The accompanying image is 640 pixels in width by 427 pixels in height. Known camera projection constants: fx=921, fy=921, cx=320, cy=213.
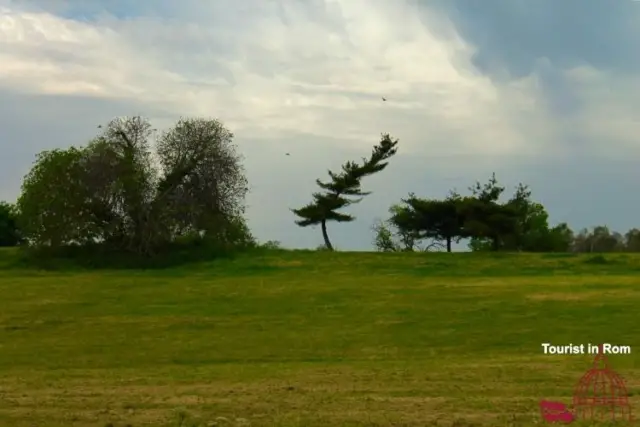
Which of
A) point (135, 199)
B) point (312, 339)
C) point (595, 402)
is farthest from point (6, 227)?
point (595, 402)

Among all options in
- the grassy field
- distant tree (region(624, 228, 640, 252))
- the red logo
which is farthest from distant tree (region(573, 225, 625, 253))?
the red logo

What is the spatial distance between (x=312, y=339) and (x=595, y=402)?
9720 mm

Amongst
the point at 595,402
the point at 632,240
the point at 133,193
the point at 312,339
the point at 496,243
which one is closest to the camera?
the point at 595,402

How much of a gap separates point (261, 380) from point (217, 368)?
2.40 meters

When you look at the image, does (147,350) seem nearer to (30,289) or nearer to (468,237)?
(30,289)

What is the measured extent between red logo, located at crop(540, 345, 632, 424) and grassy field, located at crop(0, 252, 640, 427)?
19 centimetres

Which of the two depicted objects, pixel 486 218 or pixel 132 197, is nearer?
pixel 132 197

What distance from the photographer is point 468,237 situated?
2087 inches

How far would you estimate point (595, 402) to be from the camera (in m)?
11.1

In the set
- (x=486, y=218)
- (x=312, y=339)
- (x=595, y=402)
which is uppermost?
(x=486, y=218)

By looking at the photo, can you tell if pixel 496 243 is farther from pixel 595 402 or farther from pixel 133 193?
pixel 595 402

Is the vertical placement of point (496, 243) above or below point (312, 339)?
above

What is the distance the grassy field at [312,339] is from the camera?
1125 centimetres

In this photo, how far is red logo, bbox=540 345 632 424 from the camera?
Result: 10227 mm
